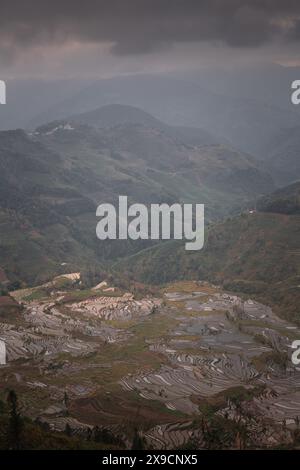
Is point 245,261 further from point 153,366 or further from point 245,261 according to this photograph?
point 153,366

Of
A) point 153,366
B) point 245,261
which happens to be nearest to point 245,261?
point 245,261

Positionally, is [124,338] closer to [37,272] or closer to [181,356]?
[181,356]

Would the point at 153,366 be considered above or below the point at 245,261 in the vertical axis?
below

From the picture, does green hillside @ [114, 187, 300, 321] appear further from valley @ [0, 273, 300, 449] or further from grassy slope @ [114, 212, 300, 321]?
valley @ [0, 273, 300, 449]

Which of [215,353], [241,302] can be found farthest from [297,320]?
[215,353]

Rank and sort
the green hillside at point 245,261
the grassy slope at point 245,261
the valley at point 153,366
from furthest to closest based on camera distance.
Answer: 1. the grassy slope at point 245,261
2. the green hillside at point 245,261
3. the valley at point 153,366

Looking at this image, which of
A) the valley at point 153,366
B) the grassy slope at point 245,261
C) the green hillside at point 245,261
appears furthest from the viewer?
the grassy slope at point 245,261

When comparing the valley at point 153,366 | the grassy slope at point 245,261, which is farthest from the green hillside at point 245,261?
the valley at point 153,366

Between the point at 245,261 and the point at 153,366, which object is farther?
the point at 245,261

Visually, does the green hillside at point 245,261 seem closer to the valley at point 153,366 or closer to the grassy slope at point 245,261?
the grassy slope at point 245,261

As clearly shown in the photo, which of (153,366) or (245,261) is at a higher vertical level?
(245,261)

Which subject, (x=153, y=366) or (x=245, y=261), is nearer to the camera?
(x=153, y=366)
